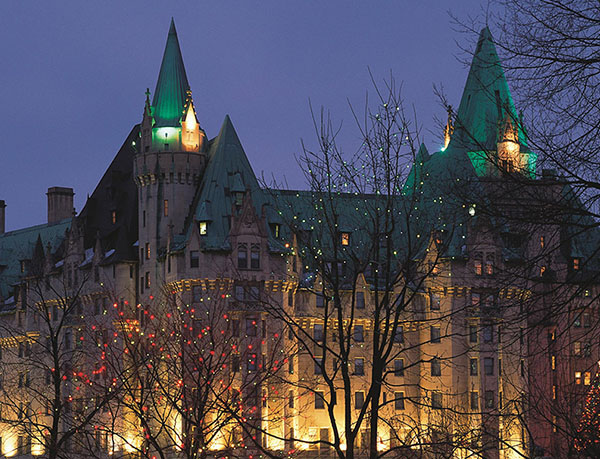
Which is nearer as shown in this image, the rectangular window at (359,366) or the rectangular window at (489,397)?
the rectangular window at (489,397)

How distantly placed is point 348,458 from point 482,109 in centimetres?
8528

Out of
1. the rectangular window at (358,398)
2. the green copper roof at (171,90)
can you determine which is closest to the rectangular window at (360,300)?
the rectangular window at (358,398)

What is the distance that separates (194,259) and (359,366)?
61.8 ft

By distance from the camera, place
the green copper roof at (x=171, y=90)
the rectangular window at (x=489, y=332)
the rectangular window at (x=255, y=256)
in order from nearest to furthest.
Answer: the rectangular window at (x=489, y=332) → the rectangular window at (x=255, y=256) → the green copper roof at (x=171, y=90)

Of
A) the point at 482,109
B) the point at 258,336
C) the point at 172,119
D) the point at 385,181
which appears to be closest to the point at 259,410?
the point at 258,336

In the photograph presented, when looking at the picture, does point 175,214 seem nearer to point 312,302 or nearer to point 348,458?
point 312,302

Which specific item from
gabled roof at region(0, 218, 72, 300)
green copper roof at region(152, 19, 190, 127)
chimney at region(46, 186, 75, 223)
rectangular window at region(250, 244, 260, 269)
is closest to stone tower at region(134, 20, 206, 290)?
green copper roof at region(152, 19, 190, 127)

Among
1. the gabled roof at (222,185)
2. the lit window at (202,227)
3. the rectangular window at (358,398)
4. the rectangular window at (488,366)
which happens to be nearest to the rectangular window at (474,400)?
the rectangular window at (488,366)

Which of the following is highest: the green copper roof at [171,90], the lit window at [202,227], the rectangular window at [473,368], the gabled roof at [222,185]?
the green copper roof at [171,90]

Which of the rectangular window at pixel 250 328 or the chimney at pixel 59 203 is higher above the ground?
the chimney at pixel 59 203

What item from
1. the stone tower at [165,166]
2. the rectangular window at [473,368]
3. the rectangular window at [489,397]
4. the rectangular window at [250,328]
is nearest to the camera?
the rectangular window at [250,328]

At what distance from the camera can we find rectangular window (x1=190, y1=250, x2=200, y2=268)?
96.8 m

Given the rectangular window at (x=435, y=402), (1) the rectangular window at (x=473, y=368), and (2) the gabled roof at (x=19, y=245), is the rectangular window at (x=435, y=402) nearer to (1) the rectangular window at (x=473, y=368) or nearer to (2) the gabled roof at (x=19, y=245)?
(1) the rectangular window at (x=473, y=368)

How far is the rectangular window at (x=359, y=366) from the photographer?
103 meters
